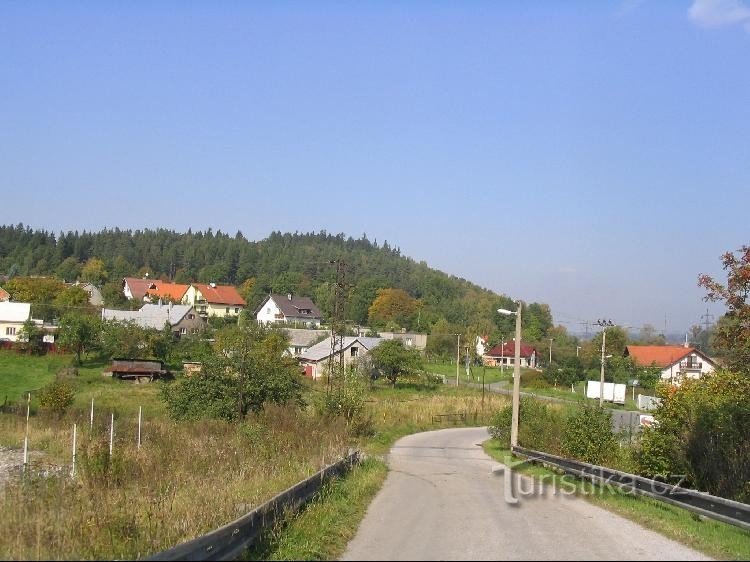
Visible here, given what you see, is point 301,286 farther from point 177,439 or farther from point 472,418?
point 177,439

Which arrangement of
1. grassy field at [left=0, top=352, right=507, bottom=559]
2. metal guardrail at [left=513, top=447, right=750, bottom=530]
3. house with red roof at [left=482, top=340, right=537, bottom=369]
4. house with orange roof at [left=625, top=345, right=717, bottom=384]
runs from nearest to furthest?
grassy field at [left=0, top=352, right=507, bottom=559]
metal guardrail at [left=513, top=447, right=750, bottom=530]
house with orange roof at [left=625, top=345, right=717, bottom=384]
house with red roof at [left=482, top=340, right=537, bottom=369]

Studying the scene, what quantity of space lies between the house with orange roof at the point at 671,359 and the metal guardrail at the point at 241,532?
74164 mm

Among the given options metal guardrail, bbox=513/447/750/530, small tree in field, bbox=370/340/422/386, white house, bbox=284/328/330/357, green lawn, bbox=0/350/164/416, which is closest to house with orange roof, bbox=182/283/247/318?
white house, bbox=284/328/330/357

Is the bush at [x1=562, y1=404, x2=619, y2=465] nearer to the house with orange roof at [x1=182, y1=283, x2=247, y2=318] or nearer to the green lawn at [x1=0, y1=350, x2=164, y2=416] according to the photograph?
the green lawn at [x1=0, y1=350, x2=164, y2=416]

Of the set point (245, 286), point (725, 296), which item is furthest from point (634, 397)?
point (245, 286)

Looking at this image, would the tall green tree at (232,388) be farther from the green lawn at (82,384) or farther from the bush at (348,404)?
the green lawn at (82,384)

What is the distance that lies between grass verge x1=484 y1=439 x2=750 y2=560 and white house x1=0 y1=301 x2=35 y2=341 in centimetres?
8159

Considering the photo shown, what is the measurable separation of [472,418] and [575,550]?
154ft

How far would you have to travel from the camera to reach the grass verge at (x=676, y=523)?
385 inches

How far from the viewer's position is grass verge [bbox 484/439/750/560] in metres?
9.79

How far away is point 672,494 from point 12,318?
8586cm

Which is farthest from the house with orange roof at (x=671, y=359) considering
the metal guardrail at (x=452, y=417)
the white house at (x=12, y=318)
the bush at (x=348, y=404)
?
the white house at (x=12, y=318)

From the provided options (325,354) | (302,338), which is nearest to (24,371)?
(325,354)

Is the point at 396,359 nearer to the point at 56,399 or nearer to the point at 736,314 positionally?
the point at 56,399
